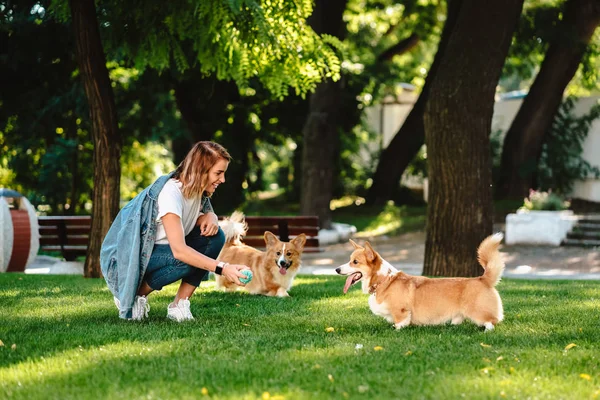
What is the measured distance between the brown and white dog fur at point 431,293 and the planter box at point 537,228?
12001 mm

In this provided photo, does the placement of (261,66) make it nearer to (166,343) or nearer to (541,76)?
(166,343)

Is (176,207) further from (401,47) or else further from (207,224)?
(401,47)

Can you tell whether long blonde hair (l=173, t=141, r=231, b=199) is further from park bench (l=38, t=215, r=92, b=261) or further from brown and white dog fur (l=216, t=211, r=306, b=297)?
park bench (l=38, t=215, r=92, b=261)

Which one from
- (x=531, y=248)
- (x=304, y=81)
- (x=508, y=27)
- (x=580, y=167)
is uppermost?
(x=508, y=27)

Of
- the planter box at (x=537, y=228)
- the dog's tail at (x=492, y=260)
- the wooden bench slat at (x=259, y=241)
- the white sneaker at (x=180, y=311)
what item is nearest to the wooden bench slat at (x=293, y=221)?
the wooden bench slat at (x=259, y=241)

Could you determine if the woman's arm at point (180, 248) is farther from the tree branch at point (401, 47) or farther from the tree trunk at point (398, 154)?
the tree branch at point (401, 47)

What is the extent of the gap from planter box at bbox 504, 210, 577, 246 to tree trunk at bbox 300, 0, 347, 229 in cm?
427

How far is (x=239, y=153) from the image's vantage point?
76.5 feet

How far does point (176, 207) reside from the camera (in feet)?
20.6

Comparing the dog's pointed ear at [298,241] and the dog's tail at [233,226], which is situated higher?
the dog's tail at [233,226]

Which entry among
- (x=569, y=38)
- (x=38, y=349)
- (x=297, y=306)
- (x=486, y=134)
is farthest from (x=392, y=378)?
(x=569, y=38)

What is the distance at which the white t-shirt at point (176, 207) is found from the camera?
20.5 ft

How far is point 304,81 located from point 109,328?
6.12 meters

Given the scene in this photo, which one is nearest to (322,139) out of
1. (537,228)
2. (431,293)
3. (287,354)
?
(537,228)
